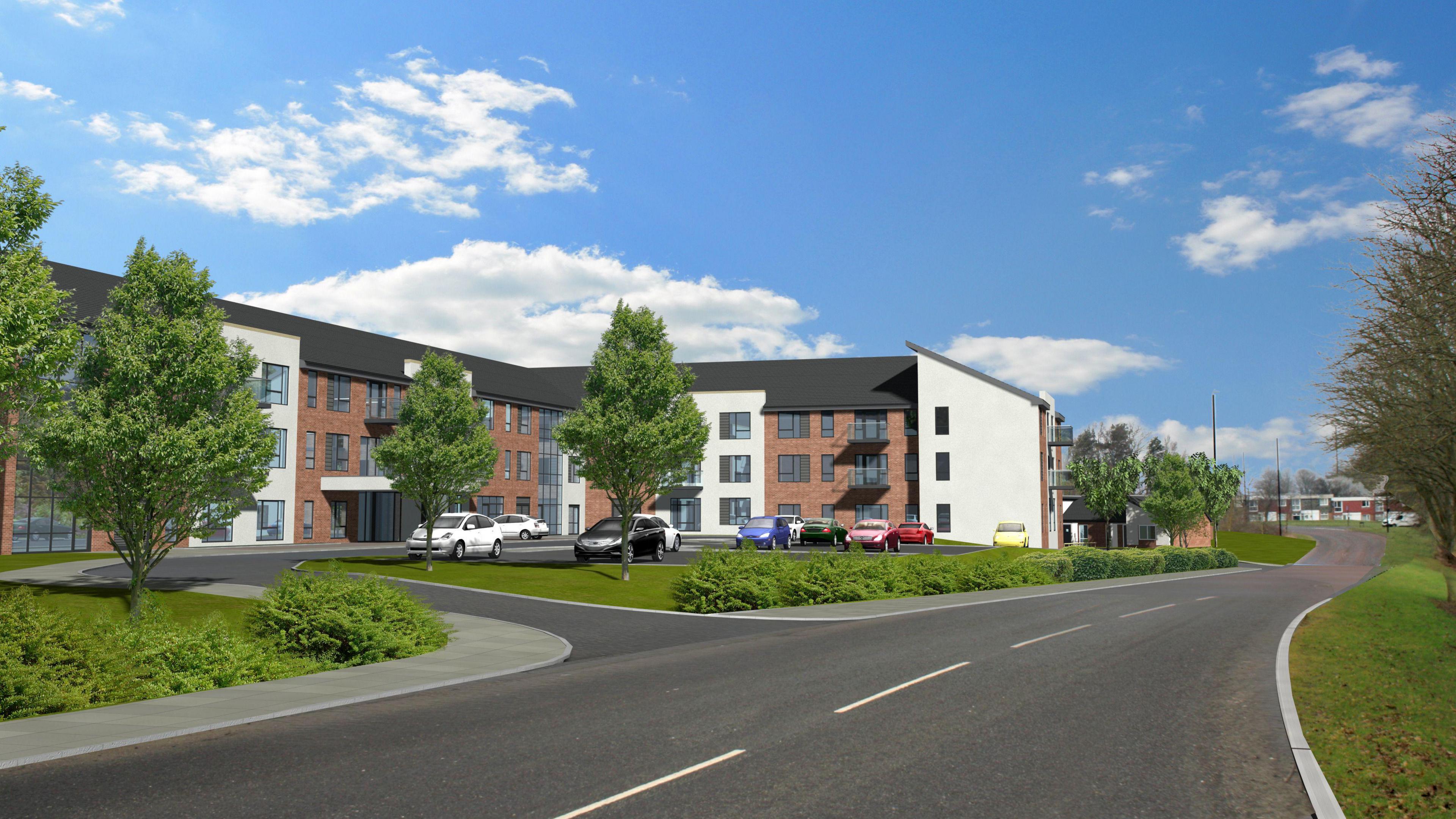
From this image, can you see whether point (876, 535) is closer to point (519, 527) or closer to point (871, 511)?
point (871, 511)

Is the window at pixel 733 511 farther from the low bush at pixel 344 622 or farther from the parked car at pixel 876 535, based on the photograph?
the low bush at pixel 344 622

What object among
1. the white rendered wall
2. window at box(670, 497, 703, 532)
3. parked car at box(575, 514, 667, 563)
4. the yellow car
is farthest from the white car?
the yellow car

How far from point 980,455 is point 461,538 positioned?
3802 cm

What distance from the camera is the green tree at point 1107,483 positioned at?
2692 inches

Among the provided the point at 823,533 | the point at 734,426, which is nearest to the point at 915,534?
the point at 823,533

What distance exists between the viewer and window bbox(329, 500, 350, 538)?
52.5 metres

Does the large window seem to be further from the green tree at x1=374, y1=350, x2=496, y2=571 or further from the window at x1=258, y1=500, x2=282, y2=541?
the green tree at x1=374, y1=350, x2=496, y2=571

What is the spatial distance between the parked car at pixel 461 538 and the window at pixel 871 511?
111 feet

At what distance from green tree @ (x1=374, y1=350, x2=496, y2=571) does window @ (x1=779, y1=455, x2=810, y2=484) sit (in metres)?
37.2

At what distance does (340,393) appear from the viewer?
53.8 m

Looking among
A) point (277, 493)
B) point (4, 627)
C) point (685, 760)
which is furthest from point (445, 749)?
point (277, 493)

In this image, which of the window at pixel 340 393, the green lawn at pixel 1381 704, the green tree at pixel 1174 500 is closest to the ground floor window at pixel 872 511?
the green tree at pixel 1174 500

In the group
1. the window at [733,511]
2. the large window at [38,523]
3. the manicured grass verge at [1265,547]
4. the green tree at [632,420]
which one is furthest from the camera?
the manicured grass verge at [1265,547]

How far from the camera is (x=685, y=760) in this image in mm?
7574
